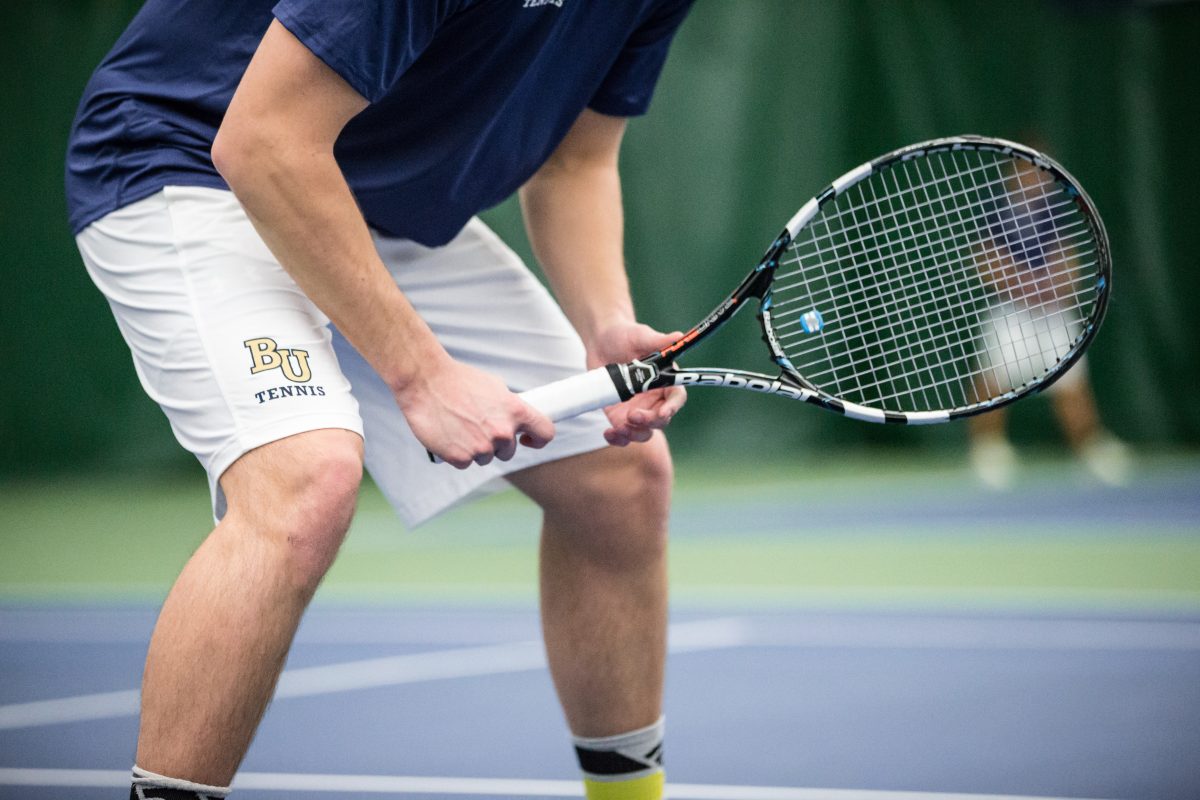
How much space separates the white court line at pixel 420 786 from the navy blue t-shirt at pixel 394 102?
1.00 m

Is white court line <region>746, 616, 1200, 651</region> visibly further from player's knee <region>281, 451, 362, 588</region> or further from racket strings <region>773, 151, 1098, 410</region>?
player's knee <region>281, 451, 362, 588</region>

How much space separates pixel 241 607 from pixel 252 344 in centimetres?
31

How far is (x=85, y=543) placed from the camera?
5.72 metres

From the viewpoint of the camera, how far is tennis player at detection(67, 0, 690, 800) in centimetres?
158

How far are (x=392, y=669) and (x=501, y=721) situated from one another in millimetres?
557

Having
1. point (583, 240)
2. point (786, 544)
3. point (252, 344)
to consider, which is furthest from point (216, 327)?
point (786, 544)

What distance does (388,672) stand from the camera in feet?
11.2

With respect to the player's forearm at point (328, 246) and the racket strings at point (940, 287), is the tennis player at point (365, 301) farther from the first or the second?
the racket strings at point (940, 287)

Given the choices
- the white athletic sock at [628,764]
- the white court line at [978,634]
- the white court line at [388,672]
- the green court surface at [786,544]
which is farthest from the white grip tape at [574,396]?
the green court surface at [786,544]

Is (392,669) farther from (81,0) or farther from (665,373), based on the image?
(81,0)

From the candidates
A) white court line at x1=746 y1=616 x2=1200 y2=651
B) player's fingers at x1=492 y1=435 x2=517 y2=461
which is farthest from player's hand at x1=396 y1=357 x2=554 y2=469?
white court line at x1=746 y1=616 x2=1200 y2=651

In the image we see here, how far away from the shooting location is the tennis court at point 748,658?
8.36 feet

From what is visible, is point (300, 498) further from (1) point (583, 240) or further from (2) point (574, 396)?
(1) point (583, 240)

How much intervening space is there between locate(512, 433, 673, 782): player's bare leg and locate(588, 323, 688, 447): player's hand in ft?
0.25
